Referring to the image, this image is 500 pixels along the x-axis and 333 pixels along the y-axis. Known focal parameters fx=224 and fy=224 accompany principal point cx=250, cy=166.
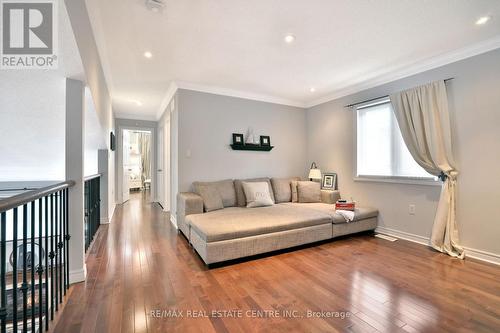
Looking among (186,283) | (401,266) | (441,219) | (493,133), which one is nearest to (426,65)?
(493,133)

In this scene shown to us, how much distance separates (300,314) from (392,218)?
2477 millimetres

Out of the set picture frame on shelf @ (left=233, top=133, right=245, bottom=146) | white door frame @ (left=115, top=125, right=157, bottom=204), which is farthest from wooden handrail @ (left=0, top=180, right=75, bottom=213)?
white door frame @ (left=115, top=125, right=157, bottom=204)

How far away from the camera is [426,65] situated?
2939 millimetres

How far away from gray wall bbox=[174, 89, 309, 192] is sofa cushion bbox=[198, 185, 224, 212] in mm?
366

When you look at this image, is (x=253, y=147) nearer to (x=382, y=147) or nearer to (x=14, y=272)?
(x=382, y=147)

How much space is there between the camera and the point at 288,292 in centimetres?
189

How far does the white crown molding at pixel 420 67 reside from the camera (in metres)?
2.49

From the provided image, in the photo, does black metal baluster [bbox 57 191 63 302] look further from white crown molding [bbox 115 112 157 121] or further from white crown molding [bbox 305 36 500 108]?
white crown molding [bbox 115 112 157 121]

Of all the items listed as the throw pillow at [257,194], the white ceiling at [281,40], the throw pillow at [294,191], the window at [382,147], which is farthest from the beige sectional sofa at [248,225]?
the white ceiling at [281,40]

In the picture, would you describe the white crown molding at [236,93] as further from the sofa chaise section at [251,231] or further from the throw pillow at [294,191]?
the sofa chaise section at [251,231]

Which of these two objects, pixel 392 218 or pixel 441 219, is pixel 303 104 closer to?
pixel 392 218

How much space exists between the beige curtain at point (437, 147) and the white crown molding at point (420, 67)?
282 mm

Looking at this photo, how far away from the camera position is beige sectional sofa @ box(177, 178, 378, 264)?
2391 millimetres

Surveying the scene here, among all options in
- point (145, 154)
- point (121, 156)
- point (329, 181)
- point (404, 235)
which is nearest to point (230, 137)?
point (329, 181)
